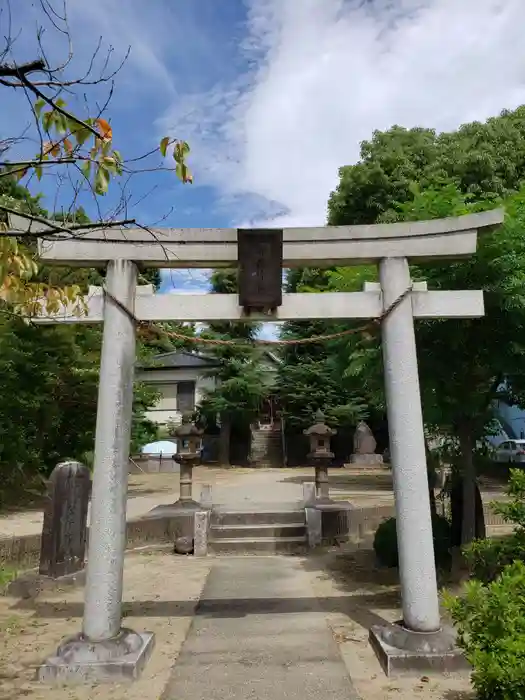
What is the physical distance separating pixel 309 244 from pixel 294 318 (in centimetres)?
79

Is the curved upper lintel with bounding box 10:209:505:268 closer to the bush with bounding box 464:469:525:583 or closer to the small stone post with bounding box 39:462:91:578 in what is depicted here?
the bush with bounding box 464:469:525:583

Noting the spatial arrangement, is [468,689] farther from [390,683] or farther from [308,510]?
[308,510]

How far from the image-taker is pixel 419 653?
492cm

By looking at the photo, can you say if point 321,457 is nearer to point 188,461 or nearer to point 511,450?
point 188,461

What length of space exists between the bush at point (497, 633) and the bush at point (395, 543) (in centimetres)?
448

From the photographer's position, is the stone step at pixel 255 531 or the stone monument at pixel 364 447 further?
the stone monument at pixel 364 447

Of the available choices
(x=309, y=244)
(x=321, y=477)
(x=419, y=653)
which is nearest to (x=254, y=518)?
(x=321, y=477)

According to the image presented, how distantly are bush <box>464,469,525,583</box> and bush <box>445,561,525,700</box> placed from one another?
71 centimetres

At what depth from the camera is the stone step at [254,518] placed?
12.2 meters

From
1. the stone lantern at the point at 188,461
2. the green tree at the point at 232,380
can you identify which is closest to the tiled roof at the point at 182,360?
the green tree at the point at 232,380

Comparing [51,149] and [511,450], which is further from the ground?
[51,149]

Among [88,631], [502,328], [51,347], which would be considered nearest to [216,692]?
[88,631]

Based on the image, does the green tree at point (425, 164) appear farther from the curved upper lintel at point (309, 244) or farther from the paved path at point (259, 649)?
the paved path at point (259, 649)

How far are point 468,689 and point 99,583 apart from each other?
329 cm
